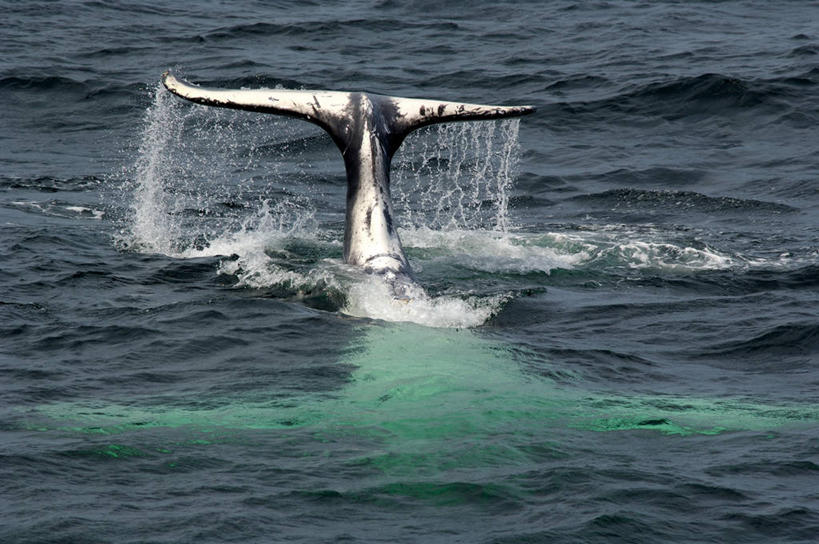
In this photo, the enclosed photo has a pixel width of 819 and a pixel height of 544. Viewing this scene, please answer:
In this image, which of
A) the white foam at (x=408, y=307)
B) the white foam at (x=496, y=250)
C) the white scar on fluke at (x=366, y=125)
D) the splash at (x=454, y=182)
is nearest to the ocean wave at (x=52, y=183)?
the splash at (x=454, y=182)

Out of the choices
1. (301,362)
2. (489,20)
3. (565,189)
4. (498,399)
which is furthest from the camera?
(489,20)

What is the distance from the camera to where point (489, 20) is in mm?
34344

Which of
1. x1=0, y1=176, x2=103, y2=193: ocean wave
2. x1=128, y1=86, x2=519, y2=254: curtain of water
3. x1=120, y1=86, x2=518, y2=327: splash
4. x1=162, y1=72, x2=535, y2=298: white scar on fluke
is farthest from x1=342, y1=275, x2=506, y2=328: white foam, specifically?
x1=0, y1=176, x2=103, y2=193: ocean wave

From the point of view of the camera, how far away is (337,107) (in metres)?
14.0

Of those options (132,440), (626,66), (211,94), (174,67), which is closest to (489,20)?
(626,66)

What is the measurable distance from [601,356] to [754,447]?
2.86m

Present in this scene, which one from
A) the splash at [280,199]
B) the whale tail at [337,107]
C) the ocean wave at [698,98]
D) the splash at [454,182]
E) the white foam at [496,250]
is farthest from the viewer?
the ocean wave at [698,98]

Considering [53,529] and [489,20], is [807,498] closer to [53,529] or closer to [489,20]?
[53,529]

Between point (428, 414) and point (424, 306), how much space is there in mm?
3063

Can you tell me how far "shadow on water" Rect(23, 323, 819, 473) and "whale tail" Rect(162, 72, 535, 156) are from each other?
11.1 ft

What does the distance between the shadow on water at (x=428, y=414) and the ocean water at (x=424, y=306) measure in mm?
37

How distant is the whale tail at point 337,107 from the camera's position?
13.1 meters

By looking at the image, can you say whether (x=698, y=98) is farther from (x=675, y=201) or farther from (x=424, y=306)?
(x=424, y=306)

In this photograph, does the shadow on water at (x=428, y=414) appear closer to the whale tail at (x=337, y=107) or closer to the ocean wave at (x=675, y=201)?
the whale tail at (x=337, y=107)
